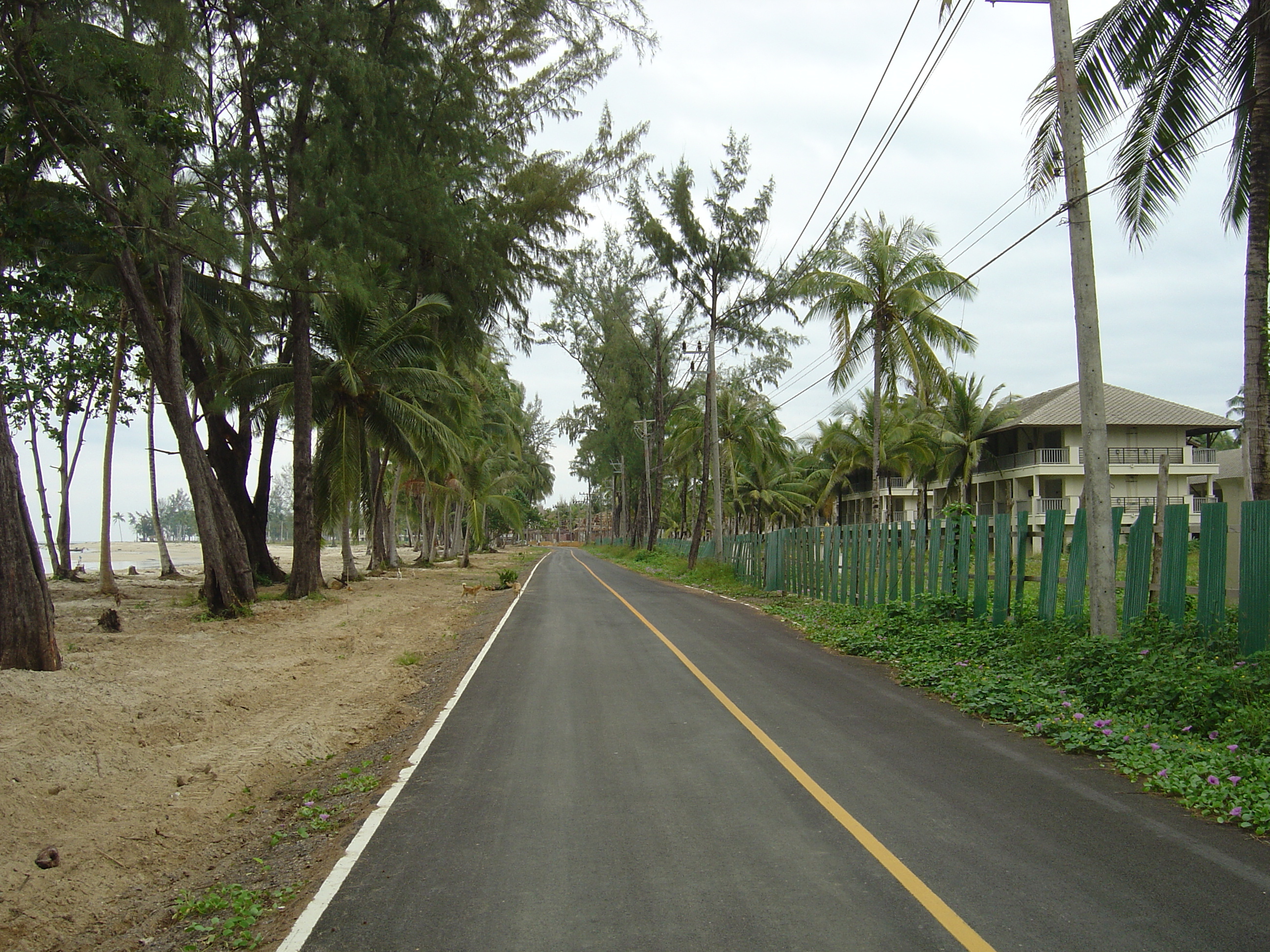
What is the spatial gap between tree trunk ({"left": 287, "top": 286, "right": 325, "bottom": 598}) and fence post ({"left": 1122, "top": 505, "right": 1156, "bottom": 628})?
16627 mm

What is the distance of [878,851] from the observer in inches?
185

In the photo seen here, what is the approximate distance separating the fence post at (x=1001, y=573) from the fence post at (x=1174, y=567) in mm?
2721

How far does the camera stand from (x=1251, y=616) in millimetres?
7859

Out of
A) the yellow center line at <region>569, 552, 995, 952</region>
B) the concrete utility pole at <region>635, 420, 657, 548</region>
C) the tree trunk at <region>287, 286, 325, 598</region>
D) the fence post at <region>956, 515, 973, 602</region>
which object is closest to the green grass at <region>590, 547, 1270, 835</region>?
the fence post at <region>956, 515, 973, 602</region>

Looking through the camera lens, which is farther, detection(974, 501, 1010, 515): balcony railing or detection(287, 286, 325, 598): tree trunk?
detection(974, 501, 1010, 515): balcony railing

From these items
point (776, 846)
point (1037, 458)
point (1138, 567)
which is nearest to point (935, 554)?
point (1138, 567)

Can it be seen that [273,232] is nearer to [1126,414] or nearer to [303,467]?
[303,467]

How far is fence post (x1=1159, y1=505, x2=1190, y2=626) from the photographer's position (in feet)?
28.9

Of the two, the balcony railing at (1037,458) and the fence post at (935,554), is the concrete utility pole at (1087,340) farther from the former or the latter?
the balcony railing at (1037,458)

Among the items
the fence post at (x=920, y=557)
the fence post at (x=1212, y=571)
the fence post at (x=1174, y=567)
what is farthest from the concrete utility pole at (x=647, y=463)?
the fence post at (x=1212, y=571)

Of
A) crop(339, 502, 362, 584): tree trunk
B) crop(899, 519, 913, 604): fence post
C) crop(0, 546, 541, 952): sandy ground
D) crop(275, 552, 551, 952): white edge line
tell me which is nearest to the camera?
crop(275, 552, 551, 952): white edge line

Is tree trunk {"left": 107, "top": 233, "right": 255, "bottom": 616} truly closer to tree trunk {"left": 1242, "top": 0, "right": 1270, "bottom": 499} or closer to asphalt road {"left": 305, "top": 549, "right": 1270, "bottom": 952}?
asphalt road {"left": 305, "top": 549, "right": 1270, "bottom": 952}

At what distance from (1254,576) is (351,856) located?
318 inches

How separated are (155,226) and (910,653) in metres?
12.2
